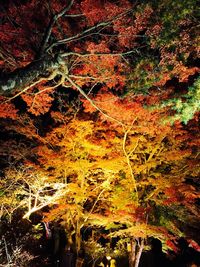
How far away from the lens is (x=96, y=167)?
1300 cm

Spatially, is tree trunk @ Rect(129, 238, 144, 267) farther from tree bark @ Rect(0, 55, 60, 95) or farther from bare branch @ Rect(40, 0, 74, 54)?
bare branch @ Rect(40, 0, 74, 54)

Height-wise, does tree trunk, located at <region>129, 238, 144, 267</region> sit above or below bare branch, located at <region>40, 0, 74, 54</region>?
below

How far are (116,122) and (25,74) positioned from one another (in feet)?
19.8

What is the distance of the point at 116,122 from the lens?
463 inches

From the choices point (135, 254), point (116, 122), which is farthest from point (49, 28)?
point (135, 254)

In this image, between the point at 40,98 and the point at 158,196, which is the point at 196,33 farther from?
the point at 158,196

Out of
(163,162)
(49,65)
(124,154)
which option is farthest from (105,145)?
(49,65)

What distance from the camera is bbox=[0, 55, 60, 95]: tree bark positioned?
592 cm

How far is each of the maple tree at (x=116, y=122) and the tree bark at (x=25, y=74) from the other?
56mm

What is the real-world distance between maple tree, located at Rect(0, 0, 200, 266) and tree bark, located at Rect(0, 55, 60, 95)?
0.06 meters

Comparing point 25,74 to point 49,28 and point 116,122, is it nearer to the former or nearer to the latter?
point 49,28

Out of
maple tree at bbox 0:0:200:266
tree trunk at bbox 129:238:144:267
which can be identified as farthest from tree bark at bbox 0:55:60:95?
tree trunk at bbox 129:238:144:267

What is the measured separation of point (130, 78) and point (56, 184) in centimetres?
690

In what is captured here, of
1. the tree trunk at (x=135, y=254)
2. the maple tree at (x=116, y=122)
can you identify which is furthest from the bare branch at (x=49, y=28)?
the tree trunk at (x=135, y=254)
